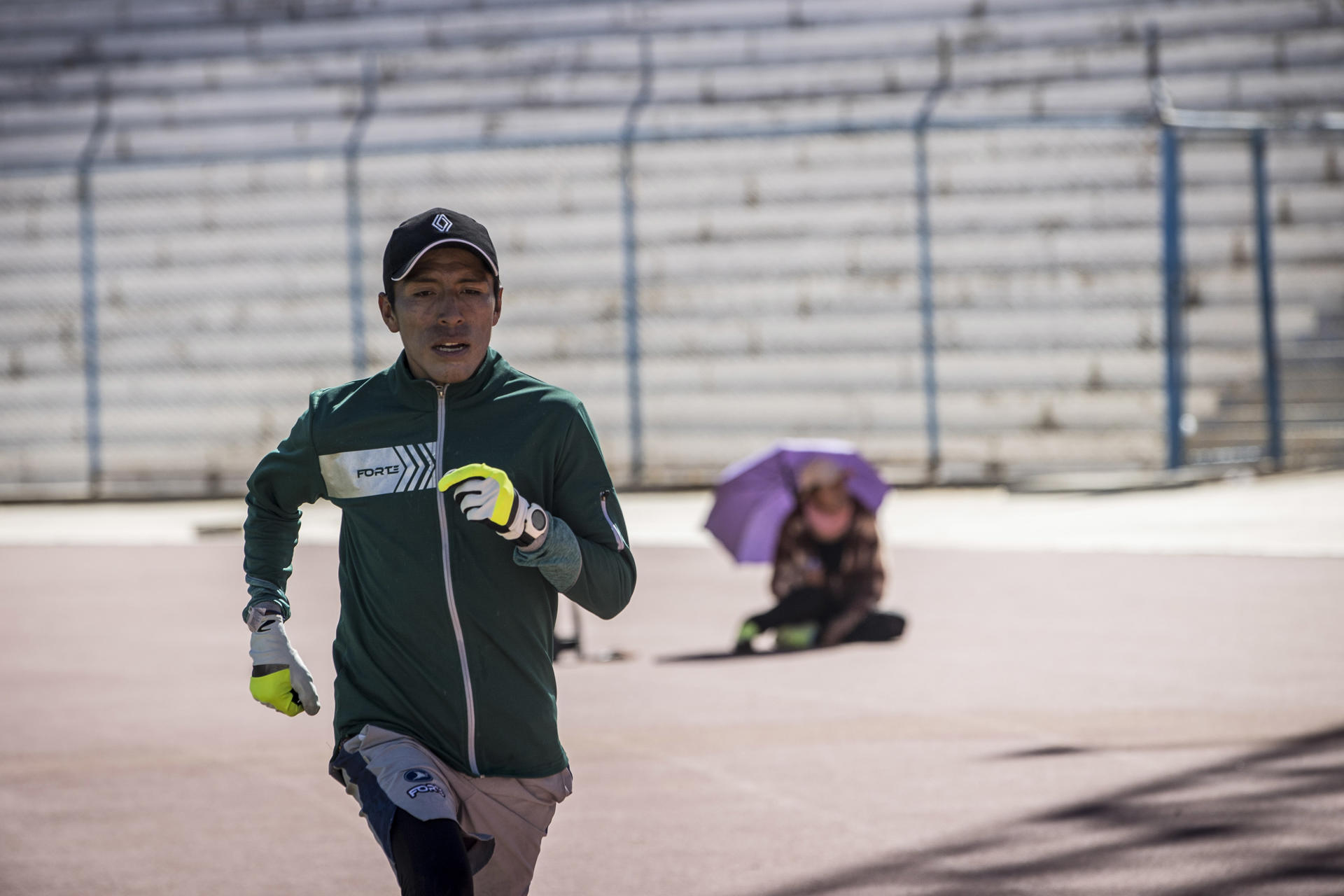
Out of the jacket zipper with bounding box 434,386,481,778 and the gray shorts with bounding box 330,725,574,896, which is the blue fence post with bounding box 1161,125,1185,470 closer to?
the gray shorts with bounding box 330,725,574,896

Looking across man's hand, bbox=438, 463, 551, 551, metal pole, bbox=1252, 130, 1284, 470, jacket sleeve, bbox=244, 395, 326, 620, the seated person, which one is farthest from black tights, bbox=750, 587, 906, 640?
metal pole, bbox=1252, 130, 1284, 470

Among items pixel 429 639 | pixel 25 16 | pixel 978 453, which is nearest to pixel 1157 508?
pixel 978 453

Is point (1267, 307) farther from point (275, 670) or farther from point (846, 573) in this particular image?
point (275, 670)

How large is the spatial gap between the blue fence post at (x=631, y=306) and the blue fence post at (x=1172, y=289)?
512 centimetres

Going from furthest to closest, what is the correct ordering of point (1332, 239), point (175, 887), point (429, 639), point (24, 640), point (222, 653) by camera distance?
1. point (1332, 239)
2. point (24, 640)
3. point (222, 653)
4. point (175, 887)
5. point (429, 639)

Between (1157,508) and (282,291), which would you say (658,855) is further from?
(282,291)

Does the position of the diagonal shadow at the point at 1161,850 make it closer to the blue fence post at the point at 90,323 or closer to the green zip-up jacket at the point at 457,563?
the green zip-up jacket at the point at 457,563

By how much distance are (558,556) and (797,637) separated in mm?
6550

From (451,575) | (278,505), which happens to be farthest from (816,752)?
(451,575)

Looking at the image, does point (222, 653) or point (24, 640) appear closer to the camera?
point (222, 653)

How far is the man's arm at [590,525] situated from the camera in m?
3.66

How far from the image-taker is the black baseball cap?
145 inches

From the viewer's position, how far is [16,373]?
21.4 m

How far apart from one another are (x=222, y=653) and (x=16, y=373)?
12161 millimetres
